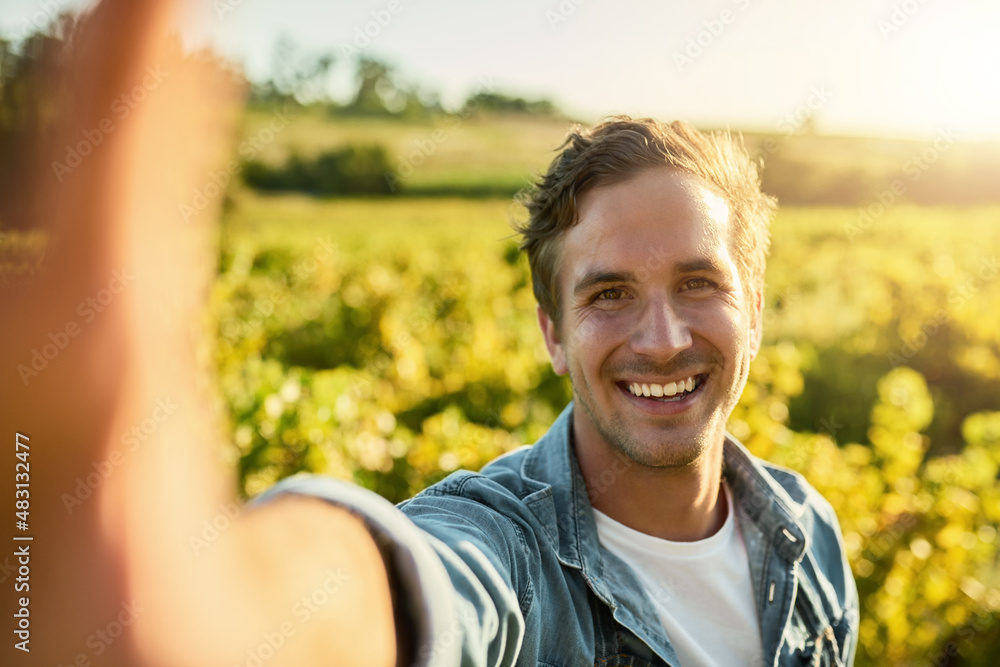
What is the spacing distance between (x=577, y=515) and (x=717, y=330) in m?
0.62

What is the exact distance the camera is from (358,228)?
26500mm

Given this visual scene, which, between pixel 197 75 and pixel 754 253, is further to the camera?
pixel 754 253

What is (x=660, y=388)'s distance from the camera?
6.35ft

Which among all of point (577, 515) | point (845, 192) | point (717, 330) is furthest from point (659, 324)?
point (845, 192)

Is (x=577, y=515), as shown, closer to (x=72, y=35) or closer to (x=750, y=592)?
(x=750, y=592)

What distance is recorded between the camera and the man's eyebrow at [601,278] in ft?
6.34
